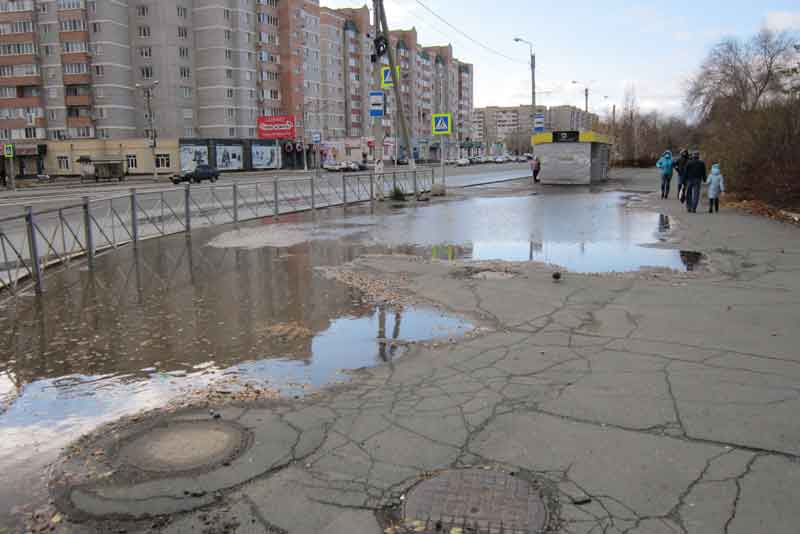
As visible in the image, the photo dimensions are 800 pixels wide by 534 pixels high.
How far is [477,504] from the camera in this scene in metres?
3.62

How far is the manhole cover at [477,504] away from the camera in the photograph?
3.41 metres

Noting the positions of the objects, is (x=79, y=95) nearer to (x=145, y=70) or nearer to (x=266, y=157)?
(x=145, y=70)

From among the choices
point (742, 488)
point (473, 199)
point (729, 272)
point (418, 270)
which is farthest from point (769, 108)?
point (742, 488)

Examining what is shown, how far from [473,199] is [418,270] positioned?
17.8m

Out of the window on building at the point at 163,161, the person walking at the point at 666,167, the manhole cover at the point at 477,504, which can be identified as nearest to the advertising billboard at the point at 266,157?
the window on building at the point at 163,161

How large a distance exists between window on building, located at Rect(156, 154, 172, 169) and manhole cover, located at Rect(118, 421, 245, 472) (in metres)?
83.7

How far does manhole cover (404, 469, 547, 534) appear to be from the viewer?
11.2 ft

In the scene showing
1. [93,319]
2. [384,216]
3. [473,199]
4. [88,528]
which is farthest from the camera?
[473,199]

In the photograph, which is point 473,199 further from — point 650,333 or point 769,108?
point 650,333

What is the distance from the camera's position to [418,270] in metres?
11.0

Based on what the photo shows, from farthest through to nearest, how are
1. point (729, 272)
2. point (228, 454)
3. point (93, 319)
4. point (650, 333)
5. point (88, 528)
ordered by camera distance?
point (729, 272), point (93, 319), point (650, 333), point (228, 454), point (88, 528)

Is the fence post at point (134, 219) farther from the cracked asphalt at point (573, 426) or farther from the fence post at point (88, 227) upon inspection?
the cracked asphalt at point (573, 426)

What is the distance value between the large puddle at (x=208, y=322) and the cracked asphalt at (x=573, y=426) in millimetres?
713

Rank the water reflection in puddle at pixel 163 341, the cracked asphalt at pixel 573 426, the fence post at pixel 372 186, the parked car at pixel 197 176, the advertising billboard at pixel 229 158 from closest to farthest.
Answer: the cracked asphalt at pixel 573 426 < the water reflection in puddle at pixel 163 341 < the fence post at pixel 372 186 < the parked car at pixel 197 176 < the advertising billboard at pixel 229 158
